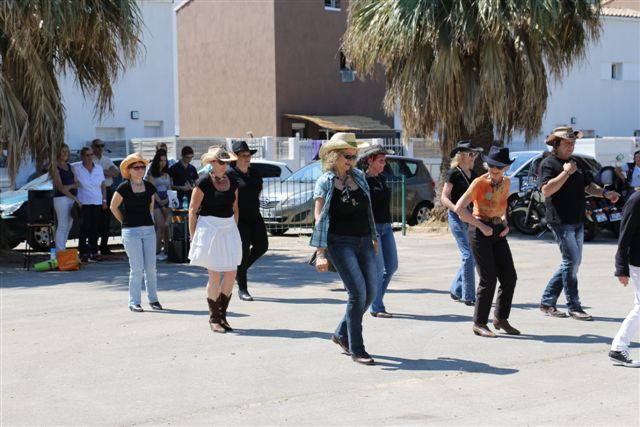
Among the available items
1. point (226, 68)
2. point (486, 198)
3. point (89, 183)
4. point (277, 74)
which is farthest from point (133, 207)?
point (226, 68)

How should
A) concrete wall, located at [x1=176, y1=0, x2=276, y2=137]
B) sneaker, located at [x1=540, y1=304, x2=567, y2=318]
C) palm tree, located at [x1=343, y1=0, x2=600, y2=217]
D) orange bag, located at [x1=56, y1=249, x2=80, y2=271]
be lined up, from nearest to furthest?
sneaker, located at [x1=540, y1=304, x2=567, y2=318] < orange bag, located at [x1=56, y1=249, x2=80, y2=271] < palm tree, located at [x1=343, y1=0, x2=600, y2=217] < concrete wall, located at [x1=176, y1=0, x2=276, y2=137]

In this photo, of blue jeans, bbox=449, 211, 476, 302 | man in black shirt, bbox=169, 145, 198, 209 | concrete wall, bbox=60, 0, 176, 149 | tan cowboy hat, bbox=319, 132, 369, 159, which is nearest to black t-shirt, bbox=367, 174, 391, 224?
blue jeans, bbox=449, 211, 476, 302

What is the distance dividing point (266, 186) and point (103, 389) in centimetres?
1317

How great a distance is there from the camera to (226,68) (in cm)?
4244

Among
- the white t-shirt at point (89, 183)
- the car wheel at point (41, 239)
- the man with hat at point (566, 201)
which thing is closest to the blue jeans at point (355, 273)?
the man with hat at point (566, 201)

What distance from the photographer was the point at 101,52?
15.4 meters

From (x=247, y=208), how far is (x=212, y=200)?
178cm

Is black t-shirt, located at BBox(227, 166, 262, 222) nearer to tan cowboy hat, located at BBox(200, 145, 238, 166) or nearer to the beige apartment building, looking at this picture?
tan cowboy hat, located at BBox(200, 145, 238, 166)

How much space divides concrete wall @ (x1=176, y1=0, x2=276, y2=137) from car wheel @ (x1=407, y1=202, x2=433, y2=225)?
63.9 feet

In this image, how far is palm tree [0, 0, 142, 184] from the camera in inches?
546

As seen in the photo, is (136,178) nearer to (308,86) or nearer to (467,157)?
(467,157)

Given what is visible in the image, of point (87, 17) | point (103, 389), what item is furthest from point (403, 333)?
point (87, 17)

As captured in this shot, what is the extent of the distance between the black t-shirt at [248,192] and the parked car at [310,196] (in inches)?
323

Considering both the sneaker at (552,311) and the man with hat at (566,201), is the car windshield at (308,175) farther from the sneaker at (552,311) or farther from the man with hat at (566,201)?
the man with hat at (566,201)
